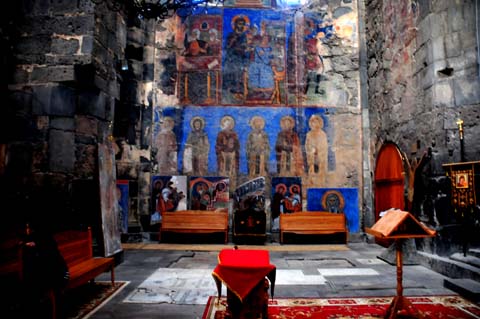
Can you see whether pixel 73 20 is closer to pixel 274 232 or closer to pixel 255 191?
pixel 255 191

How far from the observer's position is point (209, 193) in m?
9.77

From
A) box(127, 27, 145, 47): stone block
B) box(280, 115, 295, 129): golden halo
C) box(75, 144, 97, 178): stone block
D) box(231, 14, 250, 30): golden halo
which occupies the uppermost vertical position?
box(231, 14, 250, 30): golden halo

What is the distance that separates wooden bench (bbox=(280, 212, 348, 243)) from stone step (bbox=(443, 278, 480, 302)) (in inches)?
162

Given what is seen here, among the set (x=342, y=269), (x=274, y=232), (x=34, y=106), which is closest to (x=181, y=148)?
(x=274, y=232)

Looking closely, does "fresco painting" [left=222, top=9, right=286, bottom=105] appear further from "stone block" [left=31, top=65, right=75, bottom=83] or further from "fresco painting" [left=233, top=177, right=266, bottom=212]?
"stone block" [left=31, top=65, right=75, bottom=83]

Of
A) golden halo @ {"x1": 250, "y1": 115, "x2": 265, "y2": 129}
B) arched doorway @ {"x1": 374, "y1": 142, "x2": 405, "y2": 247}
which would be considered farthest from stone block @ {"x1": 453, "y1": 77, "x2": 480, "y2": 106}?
golden halo @ {"x1": 250, "y1": 115, "x2": 265, "y2": 129}

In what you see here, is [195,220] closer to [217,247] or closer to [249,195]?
[217,247]

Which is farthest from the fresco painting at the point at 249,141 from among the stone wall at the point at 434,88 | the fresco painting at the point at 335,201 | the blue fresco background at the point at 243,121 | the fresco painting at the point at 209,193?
the stone wall at the point at 434,88

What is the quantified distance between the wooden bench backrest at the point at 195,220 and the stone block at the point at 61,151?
414 centimetres

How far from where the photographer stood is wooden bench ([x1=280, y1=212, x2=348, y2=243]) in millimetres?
9125

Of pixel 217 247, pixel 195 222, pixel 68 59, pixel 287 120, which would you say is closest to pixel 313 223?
pixel 217 247

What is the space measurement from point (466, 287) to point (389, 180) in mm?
4195

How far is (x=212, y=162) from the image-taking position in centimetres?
988

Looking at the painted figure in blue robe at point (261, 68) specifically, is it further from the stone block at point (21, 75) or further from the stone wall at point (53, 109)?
the stone block at point (21, 75)
